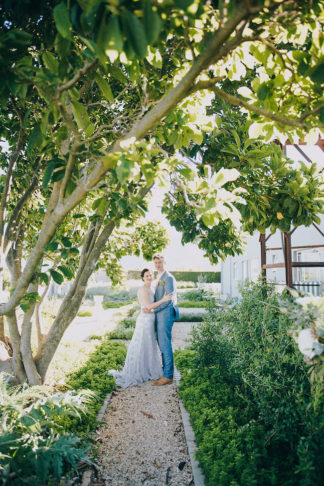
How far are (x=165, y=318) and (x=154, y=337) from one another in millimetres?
611

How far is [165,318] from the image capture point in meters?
5.51

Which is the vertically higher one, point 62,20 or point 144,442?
point 62,20

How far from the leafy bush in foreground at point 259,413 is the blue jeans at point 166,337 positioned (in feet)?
2.82

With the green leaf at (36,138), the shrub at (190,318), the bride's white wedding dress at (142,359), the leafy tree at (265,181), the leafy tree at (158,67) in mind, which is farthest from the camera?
the shrub at (190,318)

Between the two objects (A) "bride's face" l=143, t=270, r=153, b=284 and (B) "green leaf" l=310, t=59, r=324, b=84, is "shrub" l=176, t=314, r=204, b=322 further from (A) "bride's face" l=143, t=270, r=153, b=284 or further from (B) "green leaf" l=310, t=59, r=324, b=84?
(B) "green leaf" l=310, t=59, r=324, b=84

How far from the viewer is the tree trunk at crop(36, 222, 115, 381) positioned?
417 cm

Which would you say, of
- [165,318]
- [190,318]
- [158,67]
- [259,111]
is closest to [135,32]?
[158,67]

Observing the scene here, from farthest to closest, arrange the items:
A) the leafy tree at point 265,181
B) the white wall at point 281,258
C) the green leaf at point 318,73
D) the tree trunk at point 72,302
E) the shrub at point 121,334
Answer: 1. the white wall at point 281,258
2. the shrub at point 121,334
3. the tree trunk at point 72,302
4. the leafy tree at point 265,181
5. the green leaf at point 318,73

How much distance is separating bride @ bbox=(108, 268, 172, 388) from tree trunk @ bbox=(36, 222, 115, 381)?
1.59m

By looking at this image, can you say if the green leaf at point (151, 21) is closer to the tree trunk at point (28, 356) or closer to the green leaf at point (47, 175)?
the green leaf at point (47, 175)

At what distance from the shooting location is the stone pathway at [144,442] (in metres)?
2.81

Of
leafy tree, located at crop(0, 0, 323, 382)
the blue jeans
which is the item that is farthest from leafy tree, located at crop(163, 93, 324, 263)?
the blue jeans

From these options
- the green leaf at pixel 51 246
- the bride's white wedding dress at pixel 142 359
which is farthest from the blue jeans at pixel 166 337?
the green leaf at pixel 51 246

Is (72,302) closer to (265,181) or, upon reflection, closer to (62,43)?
(265,181)
